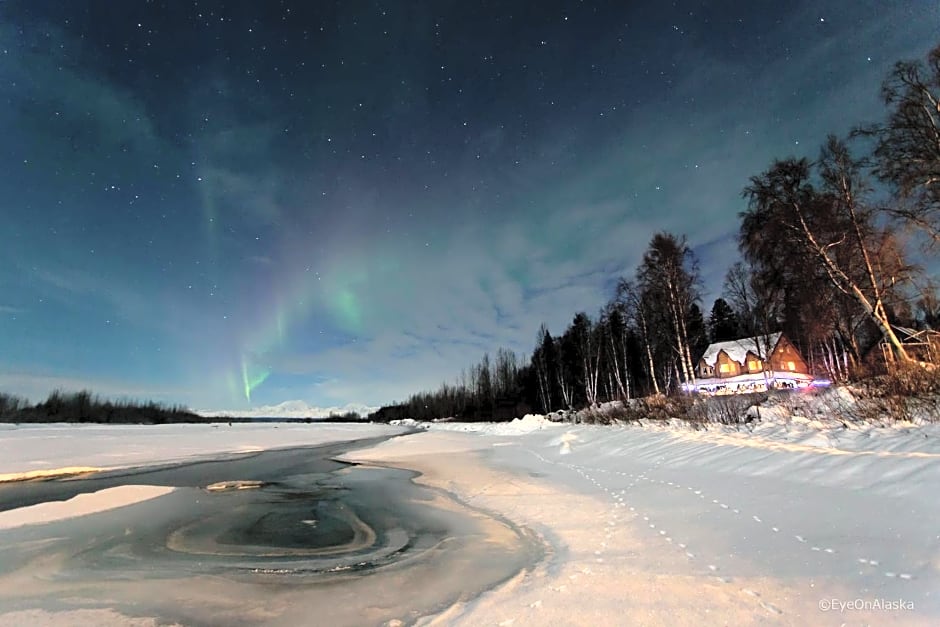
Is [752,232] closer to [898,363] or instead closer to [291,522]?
[898,363]

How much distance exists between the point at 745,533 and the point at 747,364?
46327 millimetres

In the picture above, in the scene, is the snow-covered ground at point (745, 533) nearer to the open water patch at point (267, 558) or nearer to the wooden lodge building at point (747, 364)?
the open water patch at point (267, 558)

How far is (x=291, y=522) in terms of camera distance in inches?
326

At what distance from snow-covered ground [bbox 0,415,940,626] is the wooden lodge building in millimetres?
34529

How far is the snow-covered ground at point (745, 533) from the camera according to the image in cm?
364

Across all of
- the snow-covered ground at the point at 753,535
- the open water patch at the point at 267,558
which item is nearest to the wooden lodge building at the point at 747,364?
the snow-covered ground at the point at 753,535

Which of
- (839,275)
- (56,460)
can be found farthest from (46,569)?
(839,275)

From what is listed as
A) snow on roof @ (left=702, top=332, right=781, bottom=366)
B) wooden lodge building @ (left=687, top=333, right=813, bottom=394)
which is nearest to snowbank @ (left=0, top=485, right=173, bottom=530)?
wooden lodge building @ (left=687, top=333, right=813, bottom=394)

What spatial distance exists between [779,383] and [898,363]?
112ft

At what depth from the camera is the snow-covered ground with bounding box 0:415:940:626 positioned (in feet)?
11.9

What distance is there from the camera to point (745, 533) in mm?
5441

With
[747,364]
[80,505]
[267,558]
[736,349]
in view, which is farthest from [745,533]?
[736,349]

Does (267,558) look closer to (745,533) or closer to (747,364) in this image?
(745,533)

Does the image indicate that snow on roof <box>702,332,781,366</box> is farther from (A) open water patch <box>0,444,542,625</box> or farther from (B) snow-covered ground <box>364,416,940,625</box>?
(A) open water patch <box>0,444,542,625</box>
